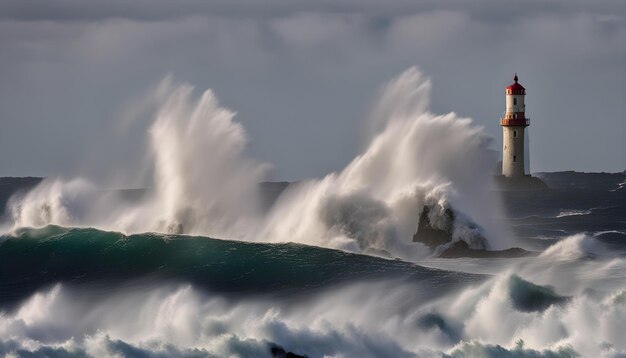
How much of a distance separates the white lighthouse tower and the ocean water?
24.6 m

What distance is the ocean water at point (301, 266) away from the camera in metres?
32.2

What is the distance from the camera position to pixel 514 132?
8806 centimetres

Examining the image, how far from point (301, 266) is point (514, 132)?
47.6m

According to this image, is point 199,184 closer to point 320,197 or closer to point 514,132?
point 320,197

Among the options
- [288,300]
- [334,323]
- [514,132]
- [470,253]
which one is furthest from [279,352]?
[514,132]

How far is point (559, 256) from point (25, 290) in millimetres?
16684

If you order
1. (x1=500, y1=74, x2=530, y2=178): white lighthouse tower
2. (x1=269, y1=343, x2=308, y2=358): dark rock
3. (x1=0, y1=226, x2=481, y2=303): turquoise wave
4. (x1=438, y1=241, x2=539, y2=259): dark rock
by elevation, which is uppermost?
(x1=500, y1=74, x2=530, y2=178): white lighthouse tower

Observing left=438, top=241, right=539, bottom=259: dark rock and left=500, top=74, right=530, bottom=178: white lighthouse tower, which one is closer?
left=438, top=241, right=539, bottom=259: dark rock

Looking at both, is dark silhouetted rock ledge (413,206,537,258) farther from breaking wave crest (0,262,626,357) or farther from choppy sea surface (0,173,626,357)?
breaking wave crest (0,262,626,357)

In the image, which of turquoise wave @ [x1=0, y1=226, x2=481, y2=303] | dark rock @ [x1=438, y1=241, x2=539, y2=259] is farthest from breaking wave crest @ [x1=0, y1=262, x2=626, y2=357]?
dark rock @ [x1=438, y1=241, x2=539, y2=259]

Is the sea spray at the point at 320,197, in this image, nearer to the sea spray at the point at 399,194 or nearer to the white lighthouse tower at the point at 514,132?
the sea spray at the point at 399,194

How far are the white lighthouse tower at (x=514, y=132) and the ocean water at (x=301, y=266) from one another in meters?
24.6

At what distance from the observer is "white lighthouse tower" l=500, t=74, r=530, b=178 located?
8745 cm

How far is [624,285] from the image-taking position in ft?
130
